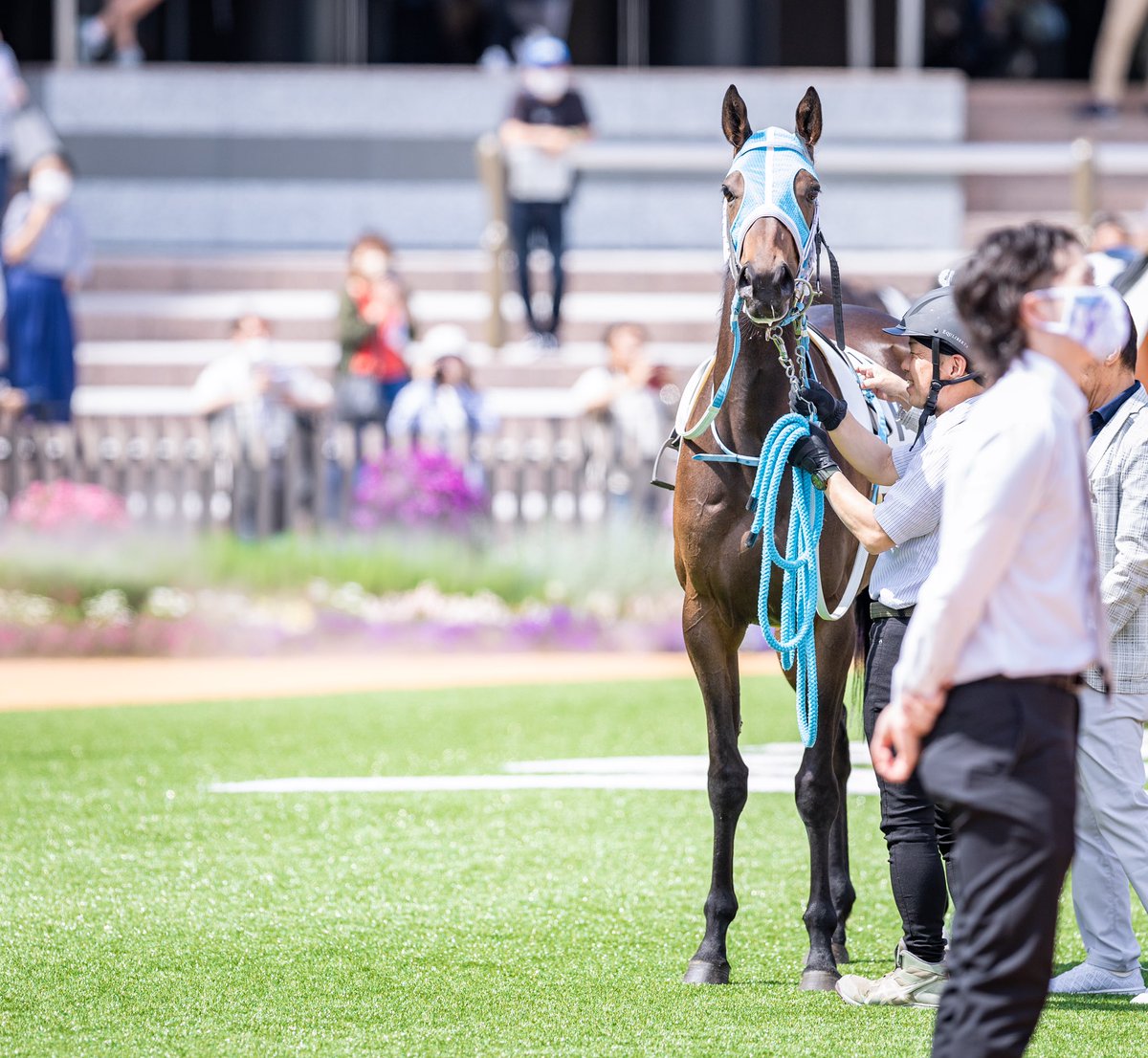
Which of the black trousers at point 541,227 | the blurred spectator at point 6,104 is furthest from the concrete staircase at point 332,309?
the blurred spectator at point 6,104

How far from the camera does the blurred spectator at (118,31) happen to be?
63.0 feet

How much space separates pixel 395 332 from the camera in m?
14.1

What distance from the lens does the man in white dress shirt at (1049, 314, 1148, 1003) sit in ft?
17.2

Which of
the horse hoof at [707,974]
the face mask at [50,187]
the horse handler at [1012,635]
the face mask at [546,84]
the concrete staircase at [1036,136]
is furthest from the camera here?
the concrete staircase at [1036,136]

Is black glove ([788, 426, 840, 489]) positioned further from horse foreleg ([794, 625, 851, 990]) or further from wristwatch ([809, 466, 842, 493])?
horse foreleg ([794, 625, 851, 990])

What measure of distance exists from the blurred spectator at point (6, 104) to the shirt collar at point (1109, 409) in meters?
12.1

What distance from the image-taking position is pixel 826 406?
16.5 ft

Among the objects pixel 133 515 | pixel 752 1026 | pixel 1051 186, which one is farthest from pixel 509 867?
pixel 1051 186

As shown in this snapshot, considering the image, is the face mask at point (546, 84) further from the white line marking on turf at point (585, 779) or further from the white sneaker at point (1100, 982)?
the white sneaker at point (1100, 982)

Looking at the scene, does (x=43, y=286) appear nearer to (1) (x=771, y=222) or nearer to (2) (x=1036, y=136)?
(2) (x=1036, y=136)

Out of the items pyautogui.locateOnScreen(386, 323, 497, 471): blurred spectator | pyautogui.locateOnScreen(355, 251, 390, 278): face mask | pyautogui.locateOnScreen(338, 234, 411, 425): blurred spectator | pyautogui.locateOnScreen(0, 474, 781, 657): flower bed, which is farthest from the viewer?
pyautogui.locateOnScreen(355, 251, 390, 278): face mask

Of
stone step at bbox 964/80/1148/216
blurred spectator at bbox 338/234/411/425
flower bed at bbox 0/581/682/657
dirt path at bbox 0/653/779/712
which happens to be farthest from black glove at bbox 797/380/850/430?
stone step at bbox 964/80/1148/216

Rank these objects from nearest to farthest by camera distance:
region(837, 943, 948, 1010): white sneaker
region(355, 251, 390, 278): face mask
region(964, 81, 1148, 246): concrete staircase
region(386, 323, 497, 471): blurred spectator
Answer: region(837, 943, 948, 1010): white sneaker
region(386, 323, 497, 471): blurred spectator
region(355, 251, 390, 278): face mask
region(964, 81, 1148, 246): concrete staircase

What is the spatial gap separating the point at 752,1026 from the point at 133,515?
9447mm
